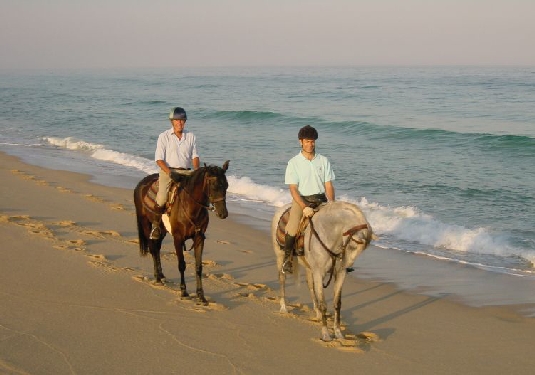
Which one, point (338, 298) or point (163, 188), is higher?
point (163, 188)

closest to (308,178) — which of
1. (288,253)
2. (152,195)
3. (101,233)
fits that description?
(288,253)

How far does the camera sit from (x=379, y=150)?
93.2 ft

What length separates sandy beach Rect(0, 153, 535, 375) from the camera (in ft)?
21.4

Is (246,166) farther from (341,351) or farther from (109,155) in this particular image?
(341,351)

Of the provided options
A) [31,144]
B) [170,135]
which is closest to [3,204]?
[170,135]

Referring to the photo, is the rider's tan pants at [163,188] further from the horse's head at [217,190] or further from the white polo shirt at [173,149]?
the horse's head at [217,190]

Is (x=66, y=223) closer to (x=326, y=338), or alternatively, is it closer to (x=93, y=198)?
(x=93, y=198)

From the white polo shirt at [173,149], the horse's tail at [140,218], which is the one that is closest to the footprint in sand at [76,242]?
the horse's tail at [140,218]

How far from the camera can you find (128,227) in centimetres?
1312

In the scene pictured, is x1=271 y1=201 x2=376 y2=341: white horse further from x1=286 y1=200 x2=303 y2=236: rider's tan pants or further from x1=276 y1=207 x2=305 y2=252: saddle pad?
x1=276 y1=207 x2=305 y2=252: saddle pad

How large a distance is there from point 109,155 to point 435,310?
19.3m

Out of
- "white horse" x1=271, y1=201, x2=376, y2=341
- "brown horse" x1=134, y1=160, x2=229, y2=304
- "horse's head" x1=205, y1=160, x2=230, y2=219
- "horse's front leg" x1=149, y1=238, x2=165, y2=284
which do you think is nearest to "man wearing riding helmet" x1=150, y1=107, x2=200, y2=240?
"brown horse" x1=134, y1=160, x2=229, y2=304

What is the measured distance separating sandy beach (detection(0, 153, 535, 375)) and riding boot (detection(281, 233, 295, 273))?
19.5 inches

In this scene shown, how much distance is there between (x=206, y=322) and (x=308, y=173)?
7.09 feet
